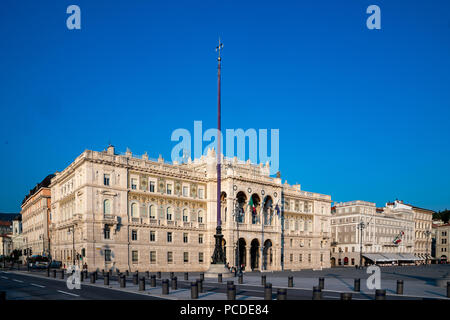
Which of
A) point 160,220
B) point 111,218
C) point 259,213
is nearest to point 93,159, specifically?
point 111,218

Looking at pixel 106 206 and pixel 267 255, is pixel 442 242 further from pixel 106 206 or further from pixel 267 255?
pixel 106 206

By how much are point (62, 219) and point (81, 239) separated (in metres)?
11.6

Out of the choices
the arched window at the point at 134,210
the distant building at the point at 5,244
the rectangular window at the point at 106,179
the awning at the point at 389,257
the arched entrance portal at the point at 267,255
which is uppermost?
the rectangular window at the point at 106,179

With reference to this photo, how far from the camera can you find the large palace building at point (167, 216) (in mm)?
52500

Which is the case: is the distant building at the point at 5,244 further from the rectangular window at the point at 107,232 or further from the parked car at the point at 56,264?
the rectangular window at the point at 107,232

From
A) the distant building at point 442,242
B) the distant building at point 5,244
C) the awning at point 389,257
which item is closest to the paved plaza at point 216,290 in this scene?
the awning at point 389,257

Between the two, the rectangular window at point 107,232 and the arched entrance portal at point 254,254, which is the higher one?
the rectangular window at point 107,232

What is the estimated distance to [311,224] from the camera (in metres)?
80.6

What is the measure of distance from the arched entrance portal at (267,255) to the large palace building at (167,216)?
6.7 inches

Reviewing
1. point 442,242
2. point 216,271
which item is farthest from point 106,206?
point 442,242

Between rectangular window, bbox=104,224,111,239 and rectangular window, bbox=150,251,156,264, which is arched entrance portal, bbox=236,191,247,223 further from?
rectangular window, bbox=104,224,111,239

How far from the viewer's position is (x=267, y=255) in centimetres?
6950

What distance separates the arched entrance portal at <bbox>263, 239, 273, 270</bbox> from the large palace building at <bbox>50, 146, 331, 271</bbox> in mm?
171
